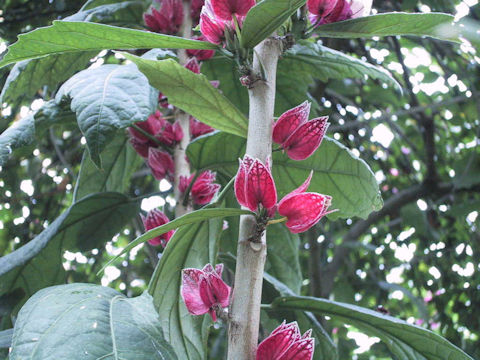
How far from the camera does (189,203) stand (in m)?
1.21

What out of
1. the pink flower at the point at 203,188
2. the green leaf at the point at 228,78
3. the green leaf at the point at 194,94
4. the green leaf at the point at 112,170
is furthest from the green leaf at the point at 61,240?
the green leaf at the point at 194,94

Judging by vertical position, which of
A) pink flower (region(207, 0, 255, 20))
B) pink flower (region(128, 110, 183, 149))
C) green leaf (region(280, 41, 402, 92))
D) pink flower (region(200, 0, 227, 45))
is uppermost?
pink flower (region(207, 0, 255, 20))

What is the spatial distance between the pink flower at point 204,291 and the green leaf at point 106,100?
0.22 metres

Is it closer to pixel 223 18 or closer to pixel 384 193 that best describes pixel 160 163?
pixel 223 18

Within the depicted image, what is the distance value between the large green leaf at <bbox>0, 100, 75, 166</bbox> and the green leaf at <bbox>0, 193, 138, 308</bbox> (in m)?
0.21

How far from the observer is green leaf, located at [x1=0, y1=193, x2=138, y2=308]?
4.07ft

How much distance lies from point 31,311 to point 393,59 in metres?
2.72

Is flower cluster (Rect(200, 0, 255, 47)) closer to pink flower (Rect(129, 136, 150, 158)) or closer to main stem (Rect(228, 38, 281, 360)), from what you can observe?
main stem (Rect(228, 38, 281, 360))

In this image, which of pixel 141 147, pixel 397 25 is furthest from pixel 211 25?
pixel 141 147

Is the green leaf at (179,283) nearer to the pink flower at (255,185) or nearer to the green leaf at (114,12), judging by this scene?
the pink flower at (255,185)

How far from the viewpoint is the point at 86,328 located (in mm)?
736

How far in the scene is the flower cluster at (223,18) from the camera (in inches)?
34.0

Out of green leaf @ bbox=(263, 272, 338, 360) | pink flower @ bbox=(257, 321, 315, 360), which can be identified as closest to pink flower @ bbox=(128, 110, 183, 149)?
green leaf @ bbox=(263, 272, 338, 360)

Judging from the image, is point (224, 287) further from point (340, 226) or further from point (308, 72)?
point (340, 226)
